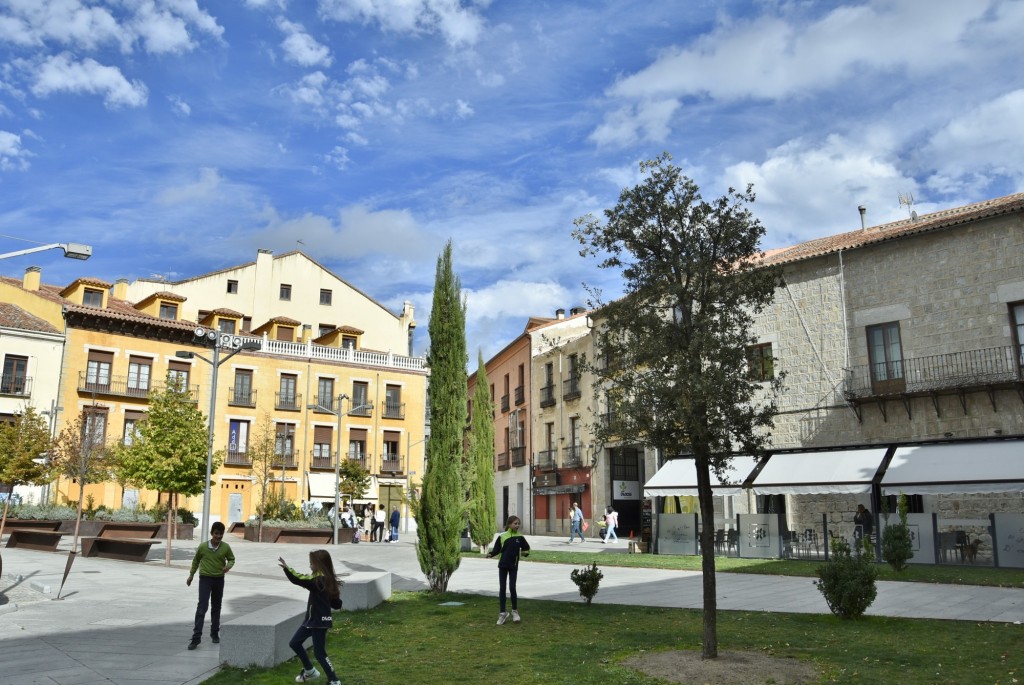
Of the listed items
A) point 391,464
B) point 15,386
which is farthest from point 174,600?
point 391,464

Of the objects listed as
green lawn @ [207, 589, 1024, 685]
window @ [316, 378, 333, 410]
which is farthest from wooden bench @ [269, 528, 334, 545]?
green lawn @ [207, 589, 1024, 685]

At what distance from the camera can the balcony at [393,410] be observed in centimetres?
5184

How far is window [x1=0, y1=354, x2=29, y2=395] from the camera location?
39.4 metres

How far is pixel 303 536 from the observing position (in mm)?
33812

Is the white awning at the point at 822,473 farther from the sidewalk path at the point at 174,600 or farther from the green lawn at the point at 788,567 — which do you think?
the sidewalk path at the point at 174,600

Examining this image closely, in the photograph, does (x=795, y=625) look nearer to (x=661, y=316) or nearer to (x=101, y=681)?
(x=661, y=316)

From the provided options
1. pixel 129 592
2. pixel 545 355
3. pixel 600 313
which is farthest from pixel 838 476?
pixel 545 355

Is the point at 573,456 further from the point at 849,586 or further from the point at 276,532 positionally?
the point at 849,586

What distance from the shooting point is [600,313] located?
10.3 m

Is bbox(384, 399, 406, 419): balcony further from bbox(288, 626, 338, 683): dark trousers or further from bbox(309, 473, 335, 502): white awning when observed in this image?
bbox(288, 626, 338, 683): dark trousers

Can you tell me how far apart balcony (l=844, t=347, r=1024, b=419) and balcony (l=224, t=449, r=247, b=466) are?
32.4m

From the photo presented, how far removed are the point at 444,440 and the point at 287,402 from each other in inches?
1335

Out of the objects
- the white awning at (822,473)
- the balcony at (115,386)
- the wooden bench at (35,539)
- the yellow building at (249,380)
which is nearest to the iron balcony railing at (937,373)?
the white awning at (822,473)

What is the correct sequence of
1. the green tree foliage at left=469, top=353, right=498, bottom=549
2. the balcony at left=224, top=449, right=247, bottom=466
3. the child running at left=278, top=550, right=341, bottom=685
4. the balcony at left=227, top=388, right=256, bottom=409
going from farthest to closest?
the balcony at left=227, top=388, right=256, bottom=409
the balcony at left=224, top=449, right=247, bottom=466
the green tree foliage at left=469, top=353, right=498, bottom=549
the child running at left=278, top=550, right=341, bottom=685
